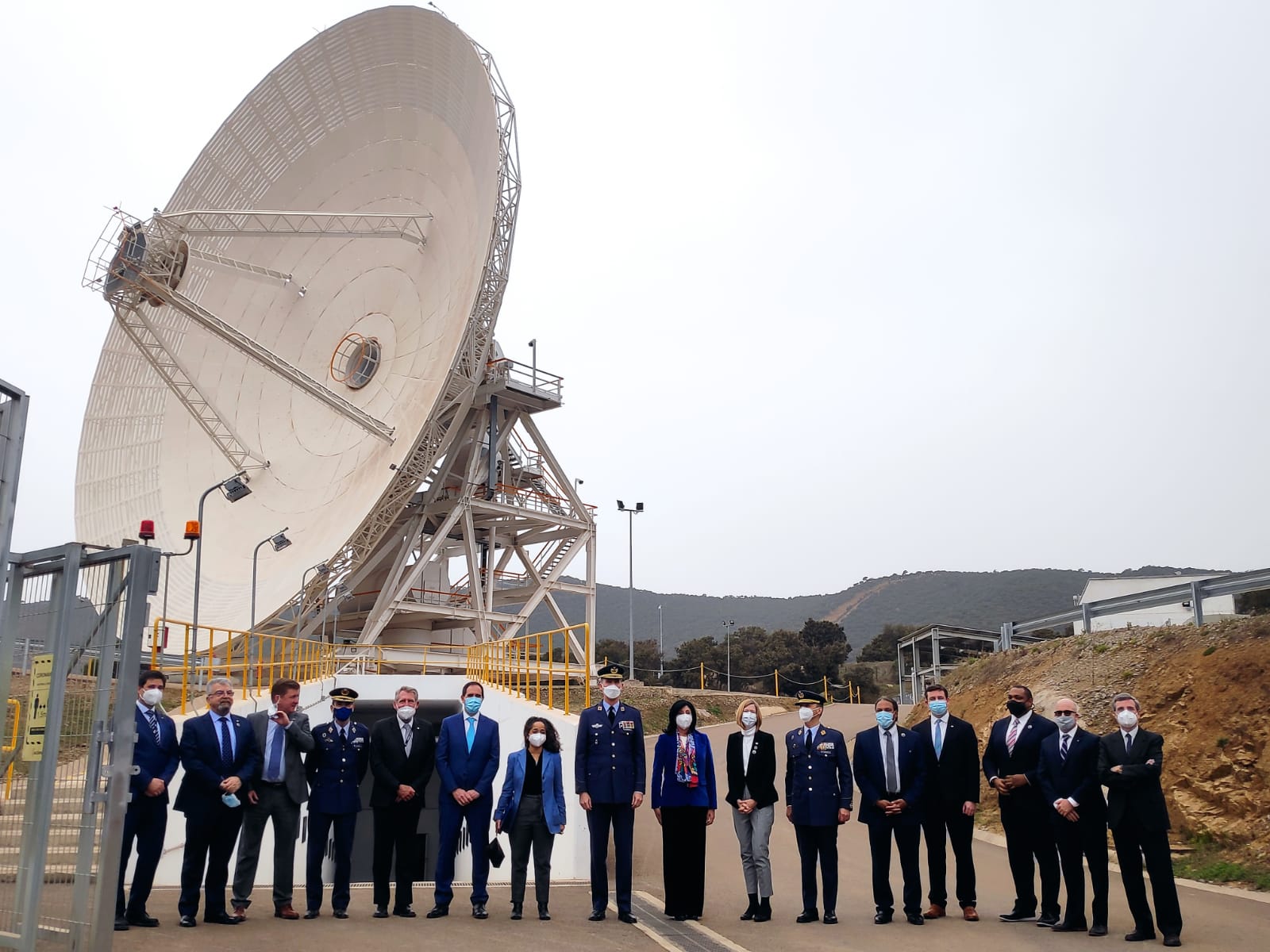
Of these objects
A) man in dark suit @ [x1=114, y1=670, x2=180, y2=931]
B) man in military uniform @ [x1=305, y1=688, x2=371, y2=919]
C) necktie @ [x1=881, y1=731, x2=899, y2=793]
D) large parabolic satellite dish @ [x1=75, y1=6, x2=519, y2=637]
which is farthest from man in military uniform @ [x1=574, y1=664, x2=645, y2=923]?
large parabolic satellite dish @ [x1=75, y1=6, x2=519, y2=637]

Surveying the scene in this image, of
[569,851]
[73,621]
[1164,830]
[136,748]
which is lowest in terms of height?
[569,851]

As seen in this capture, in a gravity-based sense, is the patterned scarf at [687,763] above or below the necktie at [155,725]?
below

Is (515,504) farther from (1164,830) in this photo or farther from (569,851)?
(1164,830)

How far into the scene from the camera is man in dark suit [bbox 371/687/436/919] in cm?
883

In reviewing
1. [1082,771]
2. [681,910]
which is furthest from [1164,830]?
[681,910]

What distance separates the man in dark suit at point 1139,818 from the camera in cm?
804

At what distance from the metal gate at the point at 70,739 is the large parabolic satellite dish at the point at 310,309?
54.8ft

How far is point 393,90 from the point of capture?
2598cm

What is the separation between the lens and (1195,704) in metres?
12.8

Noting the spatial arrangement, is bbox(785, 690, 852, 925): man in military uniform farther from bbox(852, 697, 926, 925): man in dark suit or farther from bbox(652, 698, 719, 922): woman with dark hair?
bbox(652, 698, 719, 922): woman with dark hair

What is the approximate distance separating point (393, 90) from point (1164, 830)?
23.2 m

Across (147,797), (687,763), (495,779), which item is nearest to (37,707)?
(147,797)

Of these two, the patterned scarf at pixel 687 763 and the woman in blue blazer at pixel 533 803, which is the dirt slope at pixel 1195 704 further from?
the woman in blue blazer at pixel 533 803

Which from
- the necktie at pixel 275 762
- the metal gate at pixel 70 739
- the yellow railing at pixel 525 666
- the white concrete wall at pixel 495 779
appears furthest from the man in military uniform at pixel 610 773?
the yellow railing at pixel 525 666
